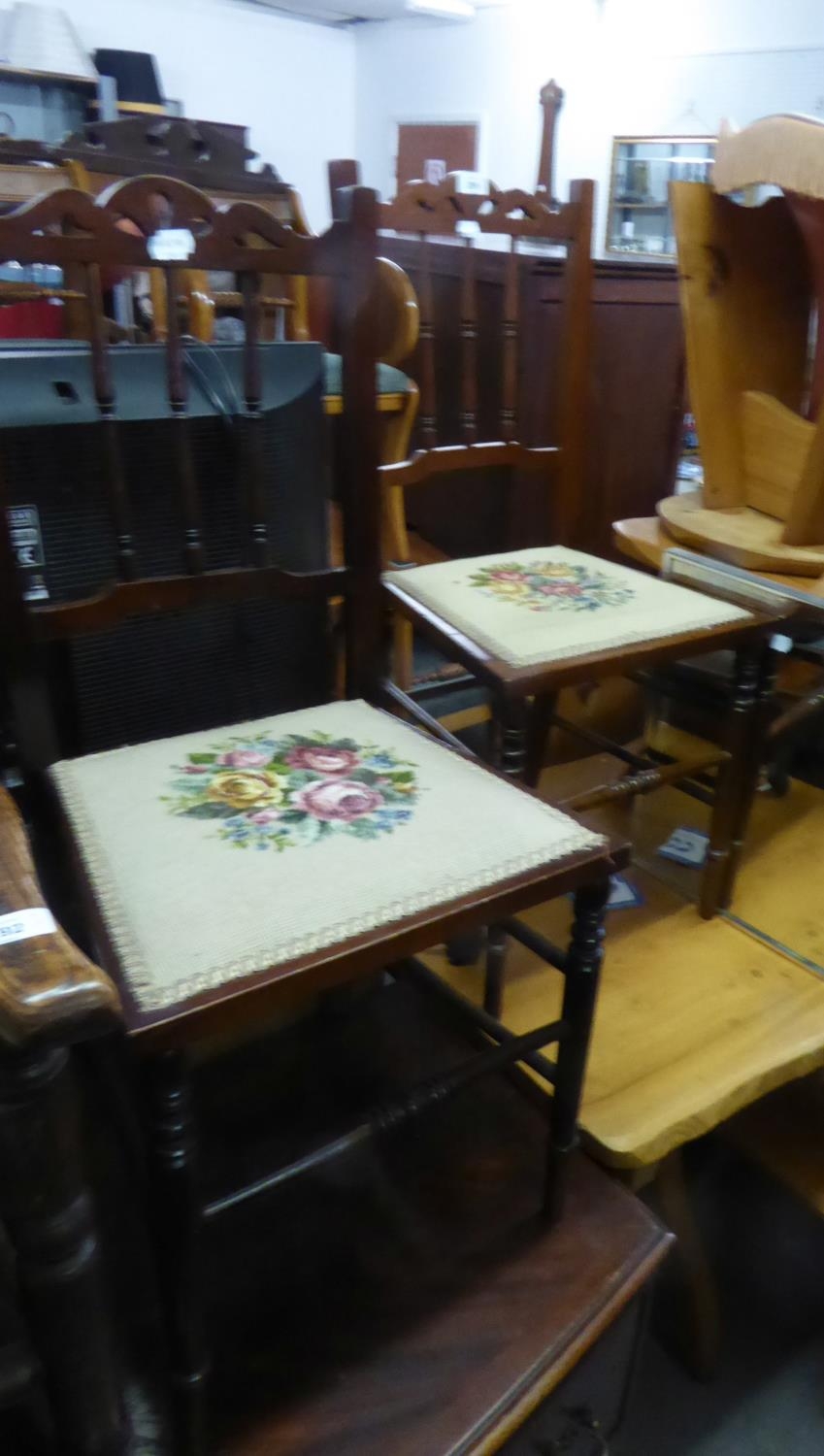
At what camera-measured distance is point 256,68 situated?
4.62 meters

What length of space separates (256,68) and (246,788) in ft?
16.7

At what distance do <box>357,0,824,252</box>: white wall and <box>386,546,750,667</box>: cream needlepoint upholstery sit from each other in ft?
9.14

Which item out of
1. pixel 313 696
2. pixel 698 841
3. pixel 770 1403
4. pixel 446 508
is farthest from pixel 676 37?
pixel 770 1403

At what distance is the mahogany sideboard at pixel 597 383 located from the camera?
1556mm

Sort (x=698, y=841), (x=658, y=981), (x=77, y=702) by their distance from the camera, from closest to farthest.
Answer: (x=77, y=702) → (x=658, y=981) → (x=698, y=841)

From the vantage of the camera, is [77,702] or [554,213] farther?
[554,213]

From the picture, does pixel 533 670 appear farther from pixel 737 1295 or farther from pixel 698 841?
pixel 737 1295

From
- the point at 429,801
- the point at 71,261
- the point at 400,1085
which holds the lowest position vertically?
the point at 400,1085

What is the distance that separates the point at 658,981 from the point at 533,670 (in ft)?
1.53

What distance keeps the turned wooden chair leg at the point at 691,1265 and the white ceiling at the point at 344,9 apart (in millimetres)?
4693

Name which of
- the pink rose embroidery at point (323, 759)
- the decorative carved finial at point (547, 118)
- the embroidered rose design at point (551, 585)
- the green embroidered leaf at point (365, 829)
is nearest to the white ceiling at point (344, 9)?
the decorative carved finial at point (547, 118)

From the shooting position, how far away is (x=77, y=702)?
0.88 metres

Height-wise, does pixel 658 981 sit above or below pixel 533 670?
below

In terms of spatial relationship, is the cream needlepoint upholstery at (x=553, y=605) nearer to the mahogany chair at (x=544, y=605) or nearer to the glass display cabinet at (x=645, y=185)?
the mahogany chair at (x=544, y=605)
